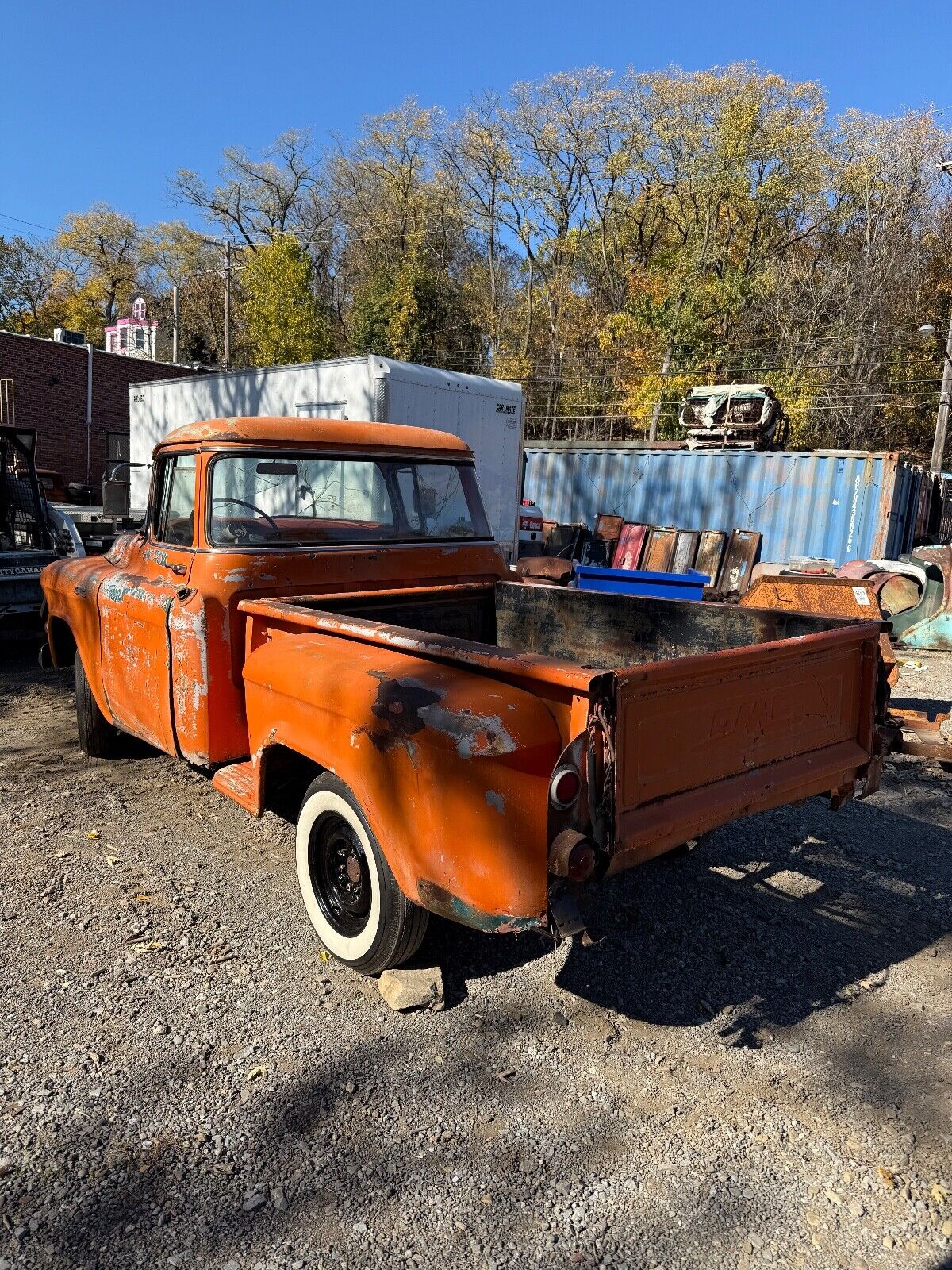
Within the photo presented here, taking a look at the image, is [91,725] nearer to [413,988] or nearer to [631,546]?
[413,988]

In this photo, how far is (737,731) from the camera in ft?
9.97

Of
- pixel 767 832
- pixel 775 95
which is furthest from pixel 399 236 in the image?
pixel 767 832

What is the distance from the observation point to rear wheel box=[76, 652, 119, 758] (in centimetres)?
543

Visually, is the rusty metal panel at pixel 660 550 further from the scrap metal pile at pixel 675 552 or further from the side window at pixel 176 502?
the side window at pixel 176 502

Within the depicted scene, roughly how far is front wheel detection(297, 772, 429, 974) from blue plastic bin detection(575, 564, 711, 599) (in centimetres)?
525

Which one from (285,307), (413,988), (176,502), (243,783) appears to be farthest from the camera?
(285,307)

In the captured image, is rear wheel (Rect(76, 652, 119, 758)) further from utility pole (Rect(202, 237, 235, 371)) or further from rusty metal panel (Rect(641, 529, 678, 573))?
utility pole (Rect(202, 237, 235, 371))

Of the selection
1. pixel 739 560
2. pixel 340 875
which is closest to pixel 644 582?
pixel 340 875

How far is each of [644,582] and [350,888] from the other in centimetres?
591

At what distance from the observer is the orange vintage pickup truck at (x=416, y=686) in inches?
101

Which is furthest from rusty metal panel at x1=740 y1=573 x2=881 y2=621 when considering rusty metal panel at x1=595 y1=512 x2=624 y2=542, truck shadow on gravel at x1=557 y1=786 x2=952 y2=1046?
rusty metal panel at x1=595 y1=512 x2=624 y2=542

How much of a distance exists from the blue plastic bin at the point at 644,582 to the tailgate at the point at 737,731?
15.6 ft

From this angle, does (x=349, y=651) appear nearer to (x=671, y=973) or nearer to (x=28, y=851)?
(x=671, y=973)

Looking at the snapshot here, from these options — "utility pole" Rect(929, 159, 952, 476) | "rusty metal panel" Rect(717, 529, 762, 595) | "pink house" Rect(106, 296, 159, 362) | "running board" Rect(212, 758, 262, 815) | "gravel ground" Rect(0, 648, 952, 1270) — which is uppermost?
"pink house" Rect(106, 296, 159, 362)
